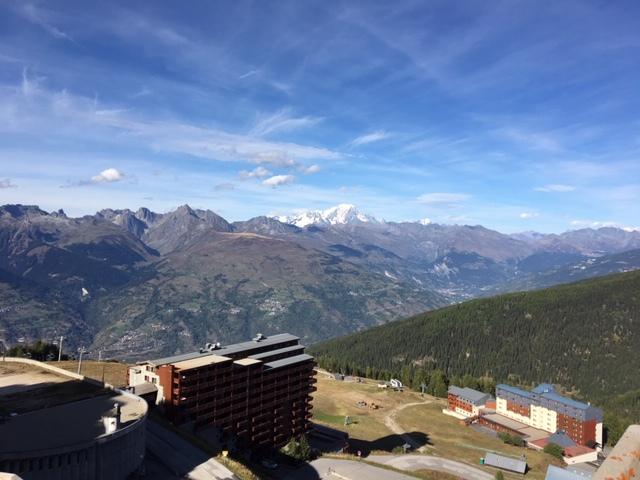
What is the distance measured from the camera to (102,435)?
213ft

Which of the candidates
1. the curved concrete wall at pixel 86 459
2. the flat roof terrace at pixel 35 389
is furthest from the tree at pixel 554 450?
the flat roof terrace at pixel 35 389

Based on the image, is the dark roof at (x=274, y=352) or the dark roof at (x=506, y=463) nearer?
the dark roof at (x=274, y=352)

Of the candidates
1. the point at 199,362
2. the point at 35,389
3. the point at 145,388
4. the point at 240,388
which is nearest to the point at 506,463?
the point at 240,388

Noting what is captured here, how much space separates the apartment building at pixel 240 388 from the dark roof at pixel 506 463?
55.0 m

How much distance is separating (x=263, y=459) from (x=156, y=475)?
154ft

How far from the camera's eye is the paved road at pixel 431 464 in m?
130

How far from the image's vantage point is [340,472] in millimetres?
113062

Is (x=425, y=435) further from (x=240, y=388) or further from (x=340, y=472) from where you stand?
(x=240, y=388)

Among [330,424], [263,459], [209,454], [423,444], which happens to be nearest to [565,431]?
[423,444]

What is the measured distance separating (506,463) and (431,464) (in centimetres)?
2329

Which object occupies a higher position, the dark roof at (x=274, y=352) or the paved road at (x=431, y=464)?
the dark roof at (x=274, y=352)

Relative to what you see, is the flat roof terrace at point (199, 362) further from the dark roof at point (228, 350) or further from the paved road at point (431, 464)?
the paved road at point (431, 464)

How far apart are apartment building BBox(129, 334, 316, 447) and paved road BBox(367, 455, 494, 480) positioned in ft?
83.3

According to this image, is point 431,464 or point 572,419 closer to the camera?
point 431,464
